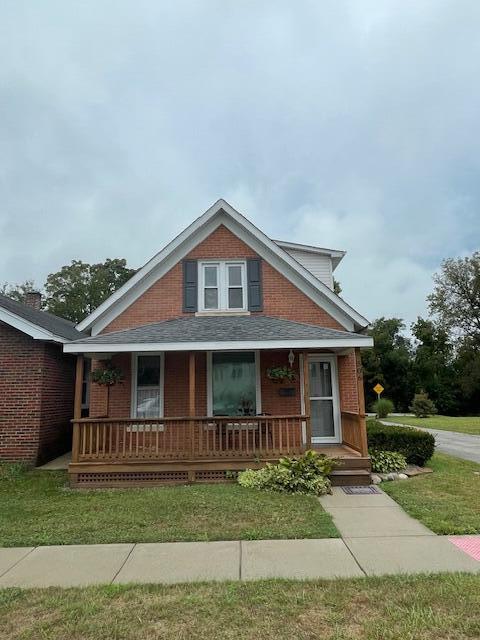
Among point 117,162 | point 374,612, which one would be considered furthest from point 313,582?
point 117,162

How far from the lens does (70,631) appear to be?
349cm

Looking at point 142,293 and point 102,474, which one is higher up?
point 142,293

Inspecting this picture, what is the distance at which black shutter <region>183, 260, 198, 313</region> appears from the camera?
38.1 feet

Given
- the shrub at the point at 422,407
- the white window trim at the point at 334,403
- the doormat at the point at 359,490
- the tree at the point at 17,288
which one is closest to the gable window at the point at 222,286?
the white window trim at the point at 334,403

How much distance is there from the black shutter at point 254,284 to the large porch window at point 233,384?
133cm

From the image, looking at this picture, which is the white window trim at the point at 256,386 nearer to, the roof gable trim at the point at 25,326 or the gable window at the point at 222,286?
the gable window at the point at 222,286

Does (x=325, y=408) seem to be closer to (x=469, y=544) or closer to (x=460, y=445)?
(x=469, y=544)

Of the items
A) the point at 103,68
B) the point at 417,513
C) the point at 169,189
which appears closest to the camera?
the point at 417,513

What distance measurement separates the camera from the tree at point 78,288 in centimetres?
4222

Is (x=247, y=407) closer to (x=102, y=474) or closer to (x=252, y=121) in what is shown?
(x=102, y=474)

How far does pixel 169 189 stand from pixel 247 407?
35.3ft

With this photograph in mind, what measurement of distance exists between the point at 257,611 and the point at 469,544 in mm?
3222

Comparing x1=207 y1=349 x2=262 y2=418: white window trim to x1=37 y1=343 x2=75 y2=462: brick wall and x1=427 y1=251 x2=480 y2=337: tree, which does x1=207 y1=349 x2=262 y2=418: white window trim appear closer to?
x1=37 y1=343 x2=75 y2=462: brick wall

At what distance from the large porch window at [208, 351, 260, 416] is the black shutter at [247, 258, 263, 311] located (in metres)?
1.33
